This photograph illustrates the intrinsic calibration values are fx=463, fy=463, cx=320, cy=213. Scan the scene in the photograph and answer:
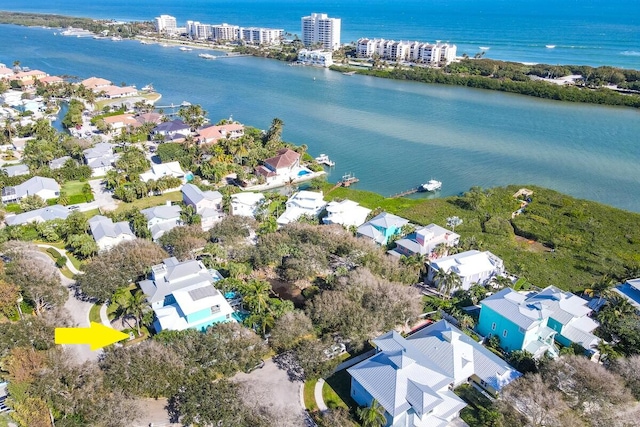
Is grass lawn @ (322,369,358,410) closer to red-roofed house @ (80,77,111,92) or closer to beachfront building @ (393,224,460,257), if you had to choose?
beachfront building @ (393,224,460,257)

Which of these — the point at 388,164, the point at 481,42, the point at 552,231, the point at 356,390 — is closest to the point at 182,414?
the point at 356,390

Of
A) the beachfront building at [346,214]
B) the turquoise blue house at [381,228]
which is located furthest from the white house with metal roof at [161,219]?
the turquoise blue house at [381,228]

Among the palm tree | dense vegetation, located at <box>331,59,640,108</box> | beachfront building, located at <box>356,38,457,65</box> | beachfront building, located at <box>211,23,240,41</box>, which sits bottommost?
the palm tree

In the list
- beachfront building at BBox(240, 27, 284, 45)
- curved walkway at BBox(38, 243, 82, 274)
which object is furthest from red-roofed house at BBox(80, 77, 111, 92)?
beachfront building at BBox(240, 27, 284, 45)

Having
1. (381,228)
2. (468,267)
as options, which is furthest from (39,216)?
(468,267)

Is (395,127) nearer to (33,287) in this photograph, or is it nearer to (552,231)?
(552,231)

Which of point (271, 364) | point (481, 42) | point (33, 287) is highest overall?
point (481, 42)

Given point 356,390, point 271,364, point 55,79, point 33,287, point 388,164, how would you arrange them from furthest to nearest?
point 55,79, point 388,164, point 33,287, point 271,364, point 356,390

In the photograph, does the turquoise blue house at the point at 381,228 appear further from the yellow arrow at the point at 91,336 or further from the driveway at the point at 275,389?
the yellow arrow at the point at 91,336
